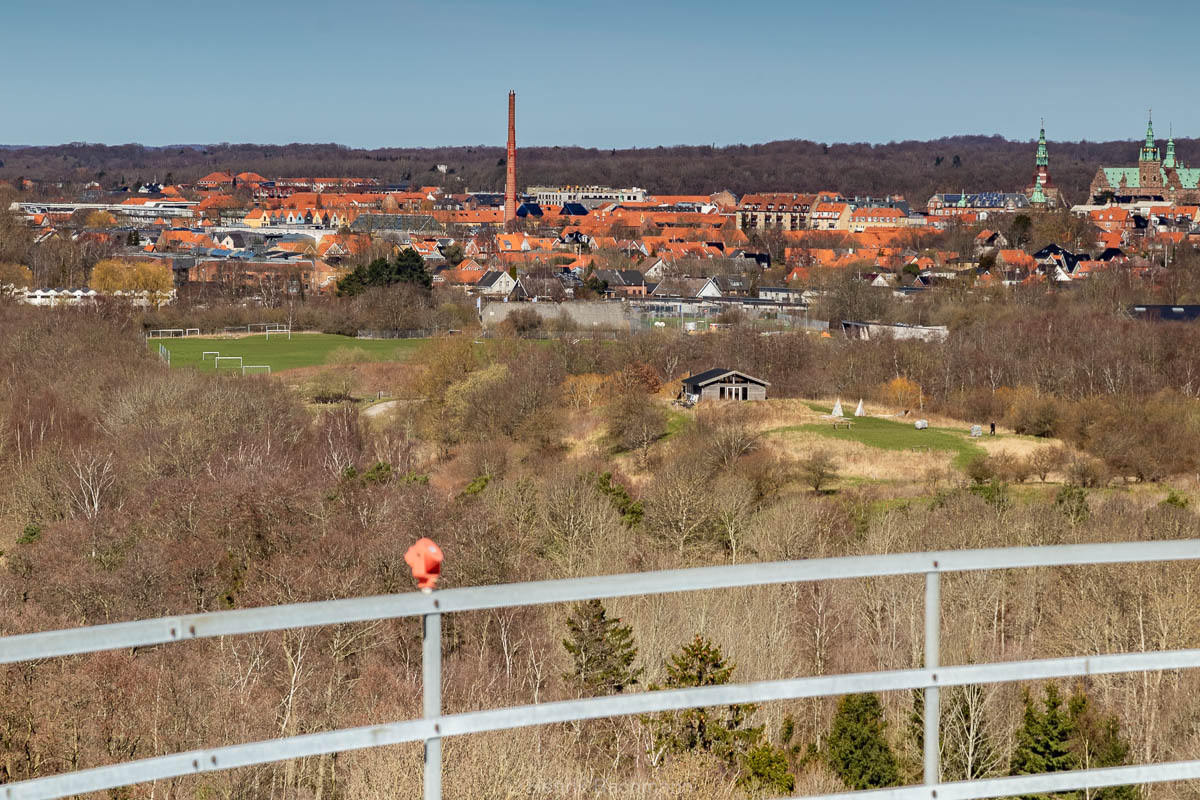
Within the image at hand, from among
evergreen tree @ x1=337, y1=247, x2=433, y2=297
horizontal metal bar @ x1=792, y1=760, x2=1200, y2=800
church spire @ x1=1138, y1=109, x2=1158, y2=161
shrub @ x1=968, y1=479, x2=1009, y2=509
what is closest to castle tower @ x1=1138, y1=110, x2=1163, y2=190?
church spire @ x1=1138, y1=109, x2=1158, y2=161

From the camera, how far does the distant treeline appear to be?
14712 centimetres

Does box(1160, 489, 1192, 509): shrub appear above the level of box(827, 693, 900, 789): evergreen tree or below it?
below

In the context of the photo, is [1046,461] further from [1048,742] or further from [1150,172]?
[1150,172]

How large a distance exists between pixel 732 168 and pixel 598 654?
14948cm

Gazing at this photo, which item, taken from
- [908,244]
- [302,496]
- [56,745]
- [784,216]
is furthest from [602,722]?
[784,216]

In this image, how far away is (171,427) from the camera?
27.8m

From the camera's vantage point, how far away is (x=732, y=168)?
521 feet

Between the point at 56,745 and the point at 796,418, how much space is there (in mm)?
27538

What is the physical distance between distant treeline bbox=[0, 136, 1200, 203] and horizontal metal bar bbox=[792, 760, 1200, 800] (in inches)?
5304

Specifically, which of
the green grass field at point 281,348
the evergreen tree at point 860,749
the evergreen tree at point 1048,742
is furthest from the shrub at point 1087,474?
the green grass field at point 281,348

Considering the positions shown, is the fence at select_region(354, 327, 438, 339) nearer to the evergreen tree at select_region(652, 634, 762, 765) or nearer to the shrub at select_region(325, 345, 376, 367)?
the shrub at select_region(325, 345, 376, 367)

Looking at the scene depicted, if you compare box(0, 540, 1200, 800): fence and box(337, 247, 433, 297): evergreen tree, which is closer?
box(0, 540, 1200, 800): fence

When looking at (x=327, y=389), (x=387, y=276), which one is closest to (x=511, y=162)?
(x=387, y=276)

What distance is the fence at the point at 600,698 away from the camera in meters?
2.23
